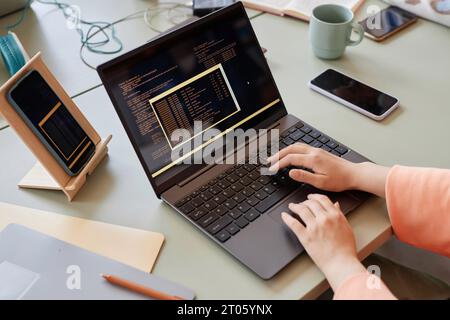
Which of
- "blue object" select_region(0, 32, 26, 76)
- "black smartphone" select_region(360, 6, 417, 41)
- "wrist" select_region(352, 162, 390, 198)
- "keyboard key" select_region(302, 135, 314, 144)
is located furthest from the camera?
"black smartphone" select_region(360, 6, 417, 41)

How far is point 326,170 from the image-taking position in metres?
0.77

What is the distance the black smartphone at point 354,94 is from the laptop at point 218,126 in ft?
0.37

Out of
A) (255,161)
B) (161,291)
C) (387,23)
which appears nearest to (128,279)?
(161,291)

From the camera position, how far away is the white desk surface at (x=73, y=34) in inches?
41.5

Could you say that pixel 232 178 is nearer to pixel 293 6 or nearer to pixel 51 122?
pixel 51 122

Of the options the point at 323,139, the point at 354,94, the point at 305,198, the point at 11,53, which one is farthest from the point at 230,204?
the point at 11,53

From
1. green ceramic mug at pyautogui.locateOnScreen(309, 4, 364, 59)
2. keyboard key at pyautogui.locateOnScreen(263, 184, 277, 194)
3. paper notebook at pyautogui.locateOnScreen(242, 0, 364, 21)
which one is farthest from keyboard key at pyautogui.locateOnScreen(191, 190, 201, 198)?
paper notebook at pyautogui.locateOnScreen(242, 0, 364, 21)

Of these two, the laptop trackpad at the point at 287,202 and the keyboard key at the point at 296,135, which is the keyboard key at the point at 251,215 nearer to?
the laptop trackpad at the point at 287,202

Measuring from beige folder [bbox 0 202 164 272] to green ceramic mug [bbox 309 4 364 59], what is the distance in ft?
1.85

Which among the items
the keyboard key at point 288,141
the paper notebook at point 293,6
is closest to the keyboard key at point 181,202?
the keyboard key at point 288,141

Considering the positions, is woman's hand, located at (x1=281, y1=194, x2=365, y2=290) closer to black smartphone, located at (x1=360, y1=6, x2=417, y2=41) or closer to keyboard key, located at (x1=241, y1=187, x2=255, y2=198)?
keyboard key, located at (x1=241, y1=187, x2=255, y2=198)

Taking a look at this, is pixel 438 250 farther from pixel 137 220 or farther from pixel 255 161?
pixel 137 220

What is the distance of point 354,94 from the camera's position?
95cm

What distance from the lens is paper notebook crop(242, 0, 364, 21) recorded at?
1.18 m
